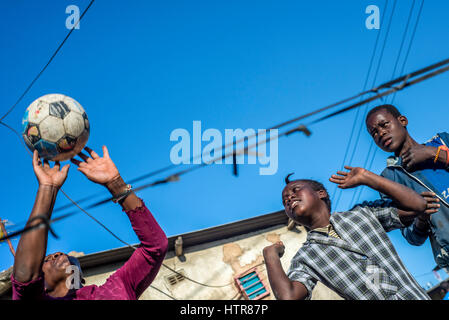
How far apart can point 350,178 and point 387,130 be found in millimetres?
1107

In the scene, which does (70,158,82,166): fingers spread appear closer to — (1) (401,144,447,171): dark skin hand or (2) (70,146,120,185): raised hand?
(2) (70,146,120,185): raised hand

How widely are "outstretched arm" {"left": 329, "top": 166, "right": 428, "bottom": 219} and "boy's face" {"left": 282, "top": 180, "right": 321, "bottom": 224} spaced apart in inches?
18.3

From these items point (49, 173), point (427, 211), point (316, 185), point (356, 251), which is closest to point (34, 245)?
point (49, 173)

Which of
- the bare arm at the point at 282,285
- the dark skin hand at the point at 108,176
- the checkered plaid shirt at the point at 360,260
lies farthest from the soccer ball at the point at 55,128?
the checkered plaid shirt at the point at 360,260

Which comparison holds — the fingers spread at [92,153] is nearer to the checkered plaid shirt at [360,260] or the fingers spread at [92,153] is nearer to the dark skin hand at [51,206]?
the dark skin hand at [51,206]

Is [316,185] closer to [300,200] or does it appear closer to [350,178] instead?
[300,200]

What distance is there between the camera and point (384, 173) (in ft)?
12.1

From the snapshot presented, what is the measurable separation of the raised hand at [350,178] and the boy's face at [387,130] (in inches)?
35.4

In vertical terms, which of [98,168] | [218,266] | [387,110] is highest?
[387,110]

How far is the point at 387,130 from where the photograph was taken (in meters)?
3.67

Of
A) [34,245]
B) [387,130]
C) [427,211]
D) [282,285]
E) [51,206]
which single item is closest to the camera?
[34,245]

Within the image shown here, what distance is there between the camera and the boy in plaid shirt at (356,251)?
2.65m

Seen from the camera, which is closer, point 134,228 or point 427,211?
point 134,228

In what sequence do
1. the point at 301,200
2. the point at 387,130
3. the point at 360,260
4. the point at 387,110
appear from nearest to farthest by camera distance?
the point at 360,260 → the point at 301,200 → the point at 387,130 → the point at 387,110
